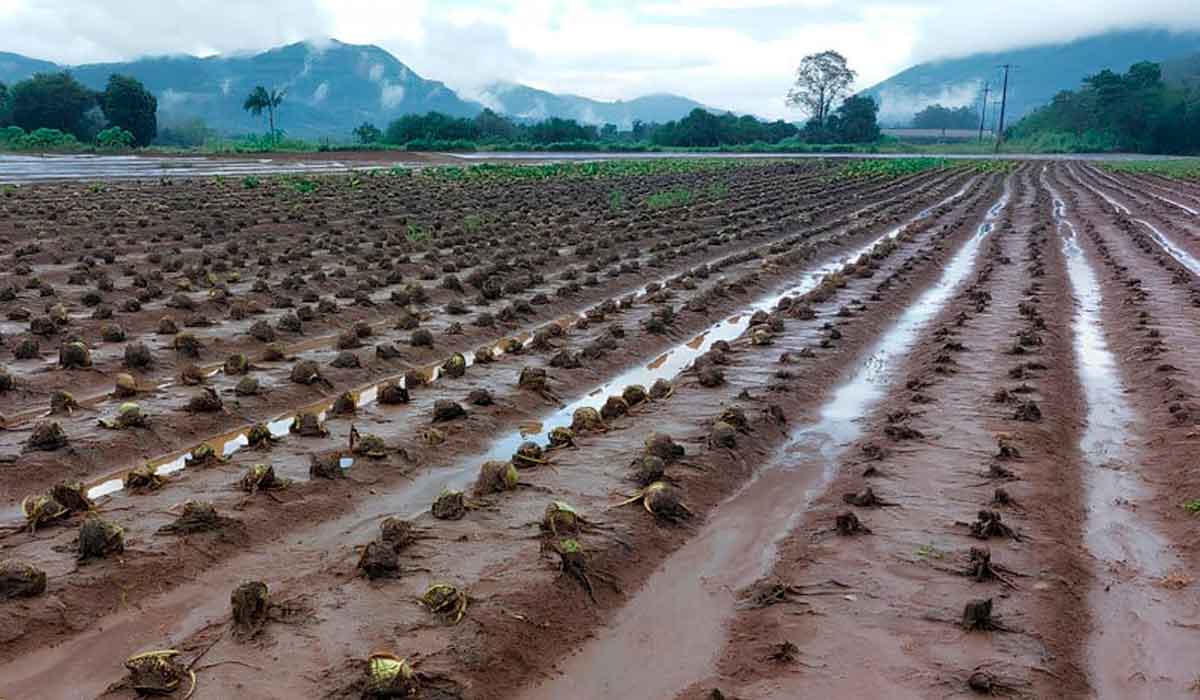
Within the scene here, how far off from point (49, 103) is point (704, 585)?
3252 inches

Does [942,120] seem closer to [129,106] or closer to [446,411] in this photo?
[129,106]

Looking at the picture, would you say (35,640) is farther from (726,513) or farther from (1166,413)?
(1166,413)

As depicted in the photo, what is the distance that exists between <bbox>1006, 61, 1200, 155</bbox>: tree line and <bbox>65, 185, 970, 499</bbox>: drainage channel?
83955 mm

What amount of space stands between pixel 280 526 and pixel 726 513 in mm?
2878

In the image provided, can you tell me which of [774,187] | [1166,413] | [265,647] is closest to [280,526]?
[265,647]

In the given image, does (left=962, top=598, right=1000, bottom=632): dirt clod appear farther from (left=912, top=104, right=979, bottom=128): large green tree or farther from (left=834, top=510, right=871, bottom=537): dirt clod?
(left=912, top=104, right=979, bottom=128): large green tree

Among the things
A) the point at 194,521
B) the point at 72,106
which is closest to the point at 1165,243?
the point at 194,521

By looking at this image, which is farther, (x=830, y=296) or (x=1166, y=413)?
(x=830, y=296)

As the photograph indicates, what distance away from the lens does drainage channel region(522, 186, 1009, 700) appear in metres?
4.53

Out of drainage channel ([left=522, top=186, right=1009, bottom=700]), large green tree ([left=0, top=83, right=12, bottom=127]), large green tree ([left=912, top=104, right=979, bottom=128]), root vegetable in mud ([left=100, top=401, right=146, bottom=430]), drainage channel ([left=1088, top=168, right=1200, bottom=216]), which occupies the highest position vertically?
large green tree ([left=912, top=104, right=979, bottom=128])

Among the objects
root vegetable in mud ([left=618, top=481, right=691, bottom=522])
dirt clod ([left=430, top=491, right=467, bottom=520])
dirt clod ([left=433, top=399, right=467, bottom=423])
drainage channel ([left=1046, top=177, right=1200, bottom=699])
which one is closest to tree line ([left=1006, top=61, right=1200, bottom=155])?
drainage channel ([left=1046, top=177, right=1200, bottom=699])

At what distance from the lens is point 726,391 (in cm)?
880

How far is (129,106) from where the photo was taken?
72.5 metres

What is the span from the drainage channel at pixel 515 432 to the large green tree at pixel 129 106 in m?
71.0
